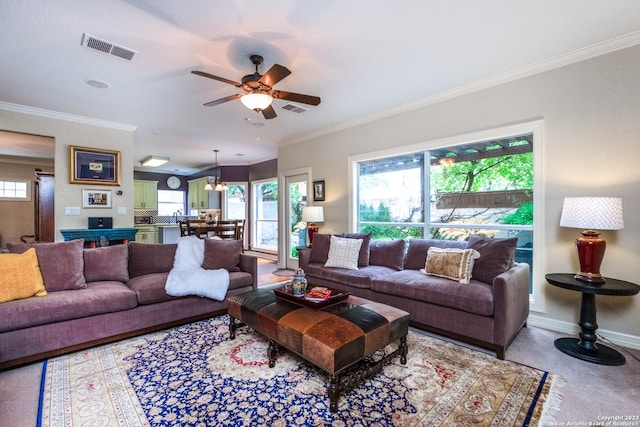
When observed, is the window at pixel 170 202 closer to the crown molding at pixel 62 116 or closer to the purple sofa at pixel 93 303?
the crown molding at pixel 62 116

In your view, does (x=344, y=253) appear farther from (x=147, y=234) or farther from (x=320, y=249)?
(x=147, y=234)

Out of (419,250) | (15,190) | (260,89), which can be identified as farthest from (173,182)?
(419,250)

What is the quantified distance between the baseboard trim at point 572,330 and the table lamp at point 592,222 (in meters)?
0.64

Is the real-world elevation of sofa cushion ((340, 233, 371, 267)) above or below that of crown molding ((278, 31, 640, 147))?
below

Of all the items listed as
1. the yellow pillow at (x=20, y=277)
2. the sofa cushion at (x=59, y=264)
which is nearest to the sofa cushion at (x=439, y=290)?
the sofa cushion at (x=59, y=264)

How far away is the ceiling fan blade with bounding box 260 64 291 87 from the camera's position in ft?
7.50

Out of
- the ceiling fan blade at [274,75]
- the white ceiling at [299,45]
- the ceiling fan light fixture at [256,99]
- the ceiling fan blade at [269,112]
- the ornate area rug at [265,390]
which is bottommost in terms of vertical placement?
the ornate area rug at [265,390]

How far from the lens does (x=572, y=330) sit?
9.08ft

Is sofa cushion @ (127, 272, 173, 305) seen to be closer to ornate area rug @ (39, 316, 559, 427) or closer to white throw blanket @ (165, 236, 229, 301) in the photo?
white throw blanket @ (165, 236, 229, 301)

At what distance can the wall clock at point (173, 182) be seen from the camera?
32.4 ft

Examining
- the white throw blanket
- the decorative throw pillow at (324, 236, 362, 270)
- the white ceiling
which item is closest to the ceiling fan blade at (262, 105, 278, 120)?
the white ceiling

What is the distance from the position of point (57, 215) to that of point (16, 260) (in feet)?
8.06

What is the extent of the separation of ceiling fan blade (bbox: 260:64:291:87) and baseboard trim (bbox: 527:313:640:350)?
11.3 feet

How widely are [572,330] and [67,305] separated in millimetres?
4552
